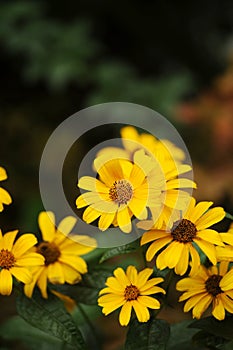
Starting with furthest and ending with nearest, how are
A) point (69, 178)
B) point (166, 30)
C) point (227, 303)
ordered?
point (166, 30) < point (69, 178) < point (227, 303)

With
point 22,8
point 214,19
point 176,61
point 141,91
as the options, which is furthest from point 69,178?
point 214,19

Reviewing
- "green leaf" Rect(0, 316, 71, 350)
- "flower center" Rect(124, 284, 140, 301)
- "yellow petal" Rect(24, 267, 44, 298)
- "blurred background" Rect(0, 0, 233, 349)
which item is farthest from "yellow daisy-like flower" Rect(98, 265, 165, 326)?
"blurred background" Rect(0, 0, 233, 349)

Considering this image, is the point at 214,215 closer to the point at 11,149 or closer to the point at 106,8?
the point at 11,149

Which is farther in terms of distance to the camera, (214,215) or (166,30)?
(166,30)

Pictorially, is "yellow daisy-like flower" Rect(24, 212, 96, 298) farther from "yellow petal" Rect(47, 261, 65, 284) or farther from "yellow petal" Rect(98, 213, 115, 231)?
"yellow petal" Rect(98, 213, 115, 231)

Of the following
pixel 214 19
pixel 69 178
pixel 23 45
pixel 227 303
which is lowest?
pixel 227 303

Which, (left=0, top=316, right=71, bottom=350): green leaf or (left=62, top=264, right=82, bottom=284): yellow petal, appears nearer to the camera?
(left=62, top=264, right=82, bottom=284): yellow petal

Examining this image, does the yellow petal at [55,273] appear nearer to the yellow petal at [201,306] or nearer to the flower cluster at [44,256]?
the flower cluster at [44,256]
